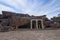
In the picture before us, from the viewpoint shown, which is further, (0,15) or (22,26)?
(0,15)

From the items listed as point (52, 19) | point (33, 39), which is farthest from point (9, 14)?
point (33, 39)

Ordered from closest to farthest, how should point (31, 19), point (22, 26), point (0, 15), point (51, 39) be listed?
point (51, 39) < point (31, 19) < point (22, 26) < point (0, 15)

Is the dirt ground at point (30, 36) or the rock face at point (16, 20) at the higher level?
the rock face at point (16, 20)

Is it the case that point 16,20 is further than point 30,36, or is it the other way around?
point 16,20

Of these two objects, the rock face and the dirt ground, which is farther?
the rock face

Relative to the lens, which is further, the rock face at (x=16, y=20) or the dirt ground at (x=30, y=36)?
the rock face at (x=16, y=20)

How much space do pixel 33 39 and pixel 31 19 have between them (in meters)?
10.4

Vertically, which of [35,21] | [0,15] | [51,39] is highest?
[0,15]

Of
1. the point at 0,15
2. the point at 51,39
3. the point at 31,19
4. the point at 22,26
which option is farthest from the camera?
the point at 0,15

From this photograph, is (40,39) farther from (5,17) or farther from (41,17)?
(5,17)

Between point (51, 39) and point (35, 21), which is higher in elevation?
point (35, 21)

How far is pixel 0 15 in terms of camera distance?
2005cm

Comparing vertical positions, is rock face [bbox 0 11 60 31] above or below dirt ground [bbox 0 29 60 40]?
above

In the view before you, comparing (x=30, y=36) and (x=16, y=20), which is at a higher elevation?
(x=16, y=20)
